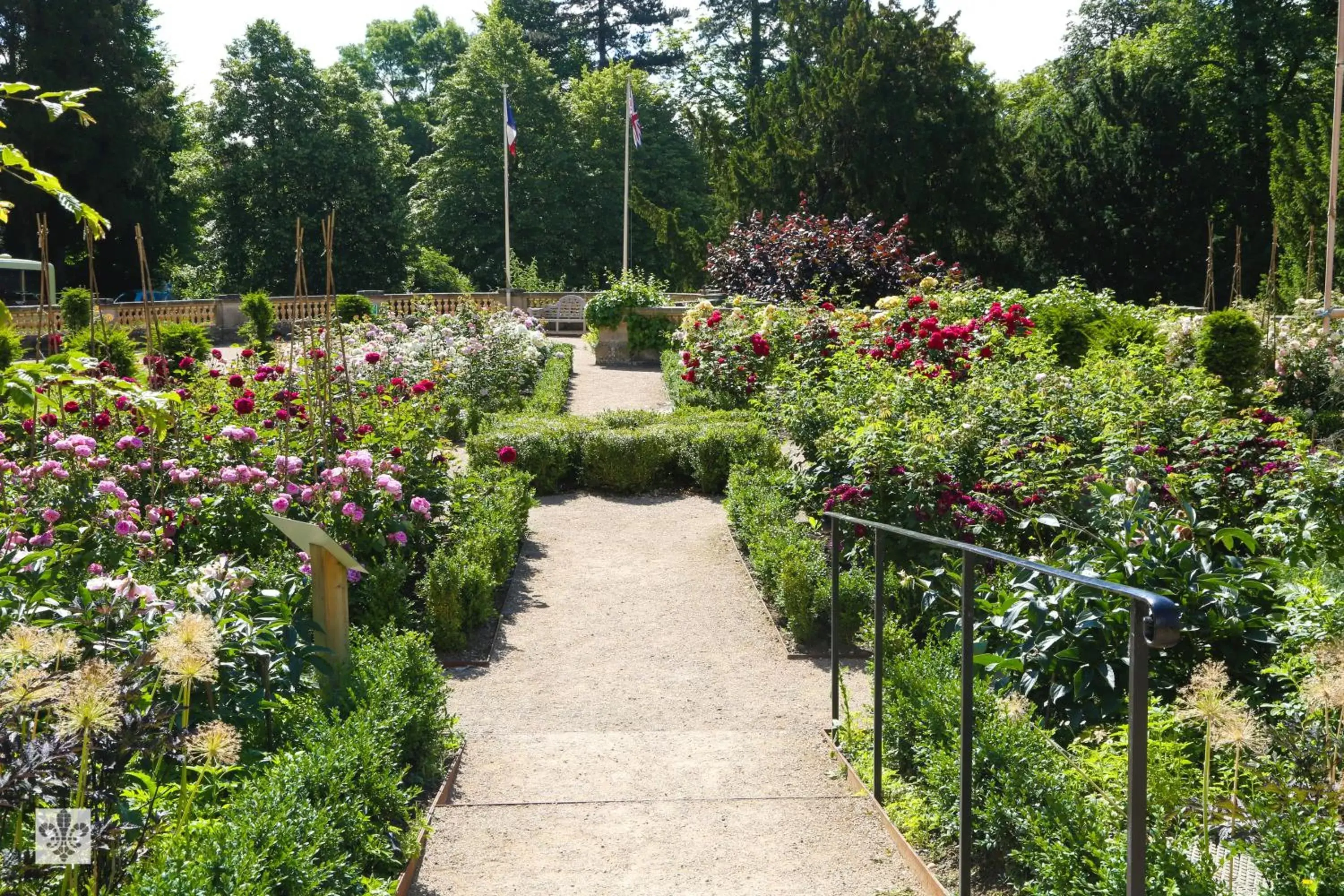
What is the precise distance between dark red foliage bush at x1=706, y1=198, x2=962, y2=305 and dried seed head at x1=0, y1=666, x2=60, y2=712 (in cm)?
1474

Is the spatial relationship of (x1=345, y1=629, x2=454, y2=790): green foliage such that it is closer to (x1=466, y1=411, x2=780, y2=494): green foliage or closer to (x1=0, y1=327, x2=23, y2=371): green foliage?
(x1=466, y1=411, x2=780, y2=494): green foliage

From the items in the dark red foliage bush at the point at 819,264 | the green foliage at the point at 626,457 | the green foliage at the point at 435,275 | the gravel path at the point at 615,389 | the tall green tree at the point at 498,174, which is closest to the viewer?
the green foliage at the point at 626,457

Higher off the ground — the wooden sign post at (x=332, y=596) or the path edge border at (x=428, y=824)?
the wooden sign post at (x=332, y=596)

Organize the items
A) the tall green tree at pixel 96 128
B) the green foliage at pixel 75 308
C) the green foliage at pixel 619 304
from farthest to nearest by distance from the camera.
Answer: the tall green tree at pixel 96 128
the green foliage at pixel 75 308
the green foliage at pixel 619 304

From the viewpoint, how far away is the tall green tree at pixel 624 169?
1610 inches

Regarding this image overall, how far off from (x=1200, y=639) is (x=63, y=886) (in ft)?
11.9

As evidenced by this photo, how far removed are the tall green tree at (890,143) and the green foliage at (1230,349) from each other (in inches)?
650

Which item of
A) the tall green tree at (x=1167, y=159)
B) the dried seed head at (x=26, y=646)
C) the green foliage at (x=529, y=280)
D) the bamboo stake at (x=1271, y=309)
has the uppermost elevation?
the tall green tree at (x=1167, y=159)

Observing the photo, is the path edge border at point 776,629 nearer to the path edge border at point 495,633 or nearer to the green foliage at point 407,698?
the path edge border at point 495,633

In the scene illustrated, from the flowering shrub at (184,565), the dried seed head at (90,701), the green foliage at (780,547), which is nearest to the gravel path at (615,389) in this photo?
the green foliage at (780,547)

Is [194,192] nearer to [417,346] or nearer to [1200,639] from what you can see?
[417,346]

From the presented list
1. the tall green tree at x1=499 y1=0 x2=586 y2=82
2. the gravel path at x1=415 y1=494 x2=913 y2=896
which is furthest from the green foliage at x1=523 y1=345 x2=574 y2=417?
the tall green tree at x1=499 y1=0 x2=586 y2=82

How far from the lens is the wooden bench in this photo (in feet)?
102

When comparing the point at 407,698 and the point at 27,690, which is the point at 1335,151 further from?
the point at 27,690
